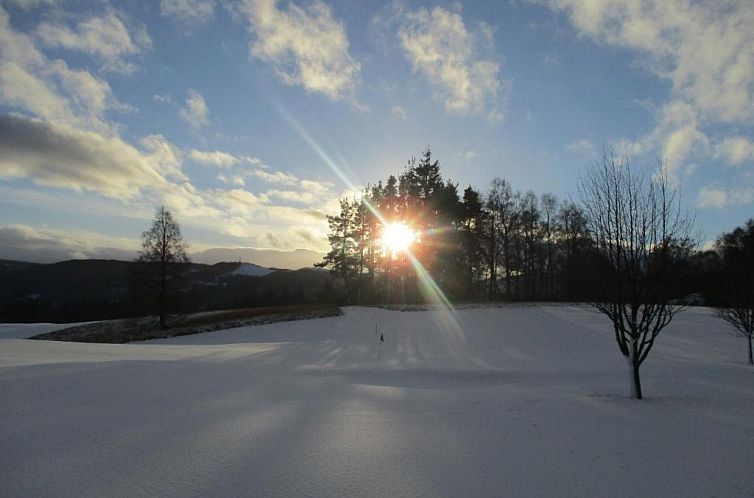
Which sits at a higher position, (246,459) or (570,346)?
(246,459)

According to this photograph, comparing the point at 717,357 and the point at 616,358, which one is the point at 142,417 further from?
the point at 717,357

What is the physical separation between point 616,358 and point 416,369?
8.69 meters

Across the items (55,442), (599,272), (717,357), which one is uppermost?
(599,272)

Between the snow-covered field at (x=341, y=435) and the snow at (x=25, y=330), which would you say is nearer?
the snow-covered field at (x=341, y=435)

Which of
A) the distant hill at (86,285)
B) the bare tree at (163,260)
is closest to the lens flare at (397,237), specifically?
the bare tree at (163,260)

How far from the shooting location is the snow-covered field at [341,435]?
3406 millimetres

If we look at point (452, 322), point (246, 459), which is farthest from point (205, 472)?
point (452, 322)

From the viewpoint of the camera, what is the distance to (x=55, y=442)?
3.95 m

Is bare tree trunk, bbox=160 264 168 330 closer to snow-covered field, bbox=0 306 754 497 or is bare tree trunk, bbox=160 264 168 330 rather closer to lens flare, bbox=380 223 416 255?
snow-covered field, bbox=0 306 754 497

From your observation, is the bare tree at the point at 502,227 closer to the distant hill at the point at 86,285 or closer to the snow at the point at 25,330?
the snow at the point at 25,330

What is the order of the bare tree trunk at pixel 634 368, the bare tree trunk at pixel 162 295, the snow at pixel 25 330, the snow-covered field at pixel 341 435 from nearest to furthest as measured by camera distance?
the snow-covered field at pixel 341 435, the bare tree trunk at pixel 634 368, the snow at pixel 25 330, the bare tree trunk at pixel 162 295

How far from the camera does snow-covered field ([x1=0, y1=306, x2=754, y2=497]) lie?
3406mm

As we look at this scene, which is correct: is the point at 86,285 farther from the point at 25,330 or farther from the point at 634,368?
the point at 634,368

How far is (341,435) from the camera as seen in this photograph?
178 inches
